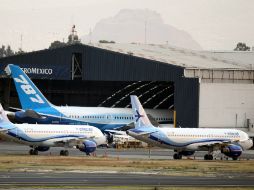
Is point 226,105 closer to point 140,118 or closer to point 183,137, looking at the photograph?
point 140,118

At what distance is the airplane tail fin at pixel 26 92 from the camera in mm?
123188

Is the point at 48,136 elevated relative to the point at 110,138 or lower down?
elevated

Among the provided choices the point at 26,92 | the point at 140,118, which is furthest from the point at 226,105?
the point at 140,118

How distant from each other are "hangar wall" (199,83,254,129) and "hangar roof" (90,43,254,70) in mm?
3913

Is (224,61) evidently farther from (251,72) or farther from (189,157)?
(189,157)

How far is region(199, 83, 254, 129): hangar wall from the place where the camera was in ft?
410

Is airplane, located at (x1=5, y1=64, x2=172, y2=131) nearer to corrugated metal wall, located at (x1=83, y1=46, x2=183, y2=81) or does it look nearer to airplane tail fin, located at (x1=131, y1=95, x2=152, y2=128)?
corrugated metal wall, located at (x1=83, y1=46, x2=183, y2=81)

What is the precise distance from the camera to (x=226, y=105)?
12694 centimetres

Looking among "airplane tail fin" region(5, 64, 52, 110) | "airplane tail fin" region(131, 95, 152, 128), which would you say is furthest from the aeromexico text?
"airplane tail fin" region(131, 95, 152, 128)

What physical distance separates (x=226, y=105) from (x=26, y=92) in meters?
29.4

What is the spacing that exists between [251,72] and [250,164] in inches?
1885

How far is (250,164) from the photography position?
82812 millimetres

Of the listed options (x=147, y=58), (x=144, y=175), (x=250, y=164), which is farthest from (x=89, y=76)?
(x=144, y=175)

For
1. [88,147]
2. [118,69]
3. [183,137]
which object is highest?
[118,69]
